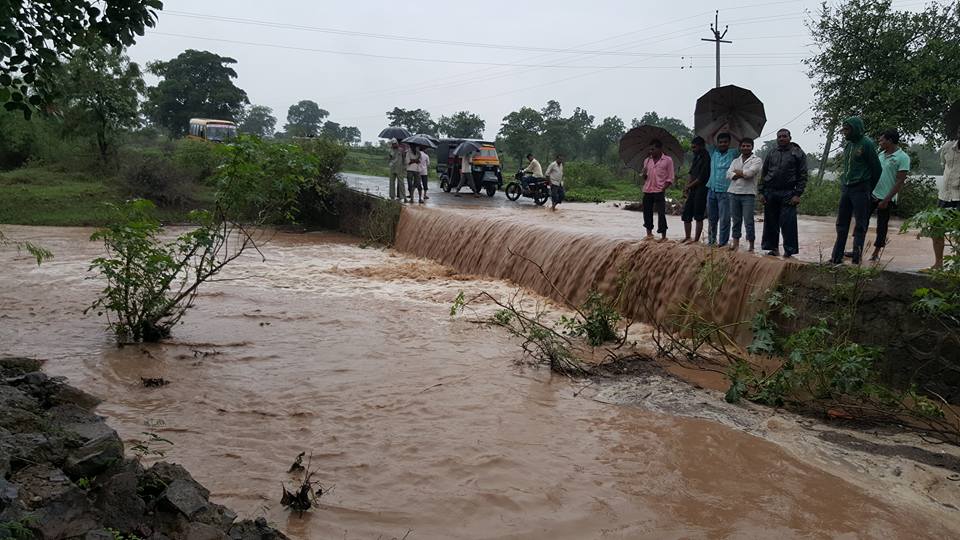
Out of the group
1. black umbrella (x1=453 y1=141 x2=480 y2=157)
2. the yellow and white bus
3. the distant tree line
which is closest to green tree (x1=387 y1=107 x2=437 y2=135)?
the distant tree line

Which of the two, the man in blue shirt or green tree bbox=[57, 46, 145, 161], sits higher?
green tree bbox=[57, 46, 145, 161]

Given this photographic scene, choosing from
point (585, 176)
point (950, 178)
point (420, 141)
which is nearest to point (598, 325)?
point (950, 178)

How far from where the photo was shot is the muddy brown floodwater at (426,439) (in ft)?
14.2

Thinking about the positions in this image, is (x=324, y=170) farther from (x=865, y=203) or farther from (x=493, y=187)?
(x=865, y=203)

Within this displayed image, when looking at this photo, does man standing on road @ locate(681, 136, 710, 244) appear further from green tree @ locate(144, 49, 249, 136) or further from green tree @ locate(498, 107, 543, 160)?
green tree @ locate(144, 49, 249, 136)

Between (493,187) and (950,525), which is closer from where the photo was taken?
(950,525)

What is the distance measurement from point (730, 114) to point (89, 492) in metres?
8.16

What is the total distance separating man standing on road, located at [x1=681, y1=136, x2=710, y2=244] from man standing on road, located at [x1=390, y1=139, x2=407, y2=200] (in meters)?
8.45

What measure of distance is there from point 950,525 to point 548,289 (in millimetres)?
6865

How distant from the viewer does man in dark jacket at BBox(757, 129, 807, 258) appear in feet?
24.9

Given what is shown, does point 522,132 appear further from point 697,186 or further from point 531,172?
point 697,186

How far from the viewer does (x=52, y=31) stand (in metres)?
4.21

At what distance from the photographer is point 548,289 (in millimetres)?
10805

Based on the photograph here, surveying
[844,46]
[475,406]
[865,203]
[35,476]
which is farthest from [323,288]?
[844,46]
